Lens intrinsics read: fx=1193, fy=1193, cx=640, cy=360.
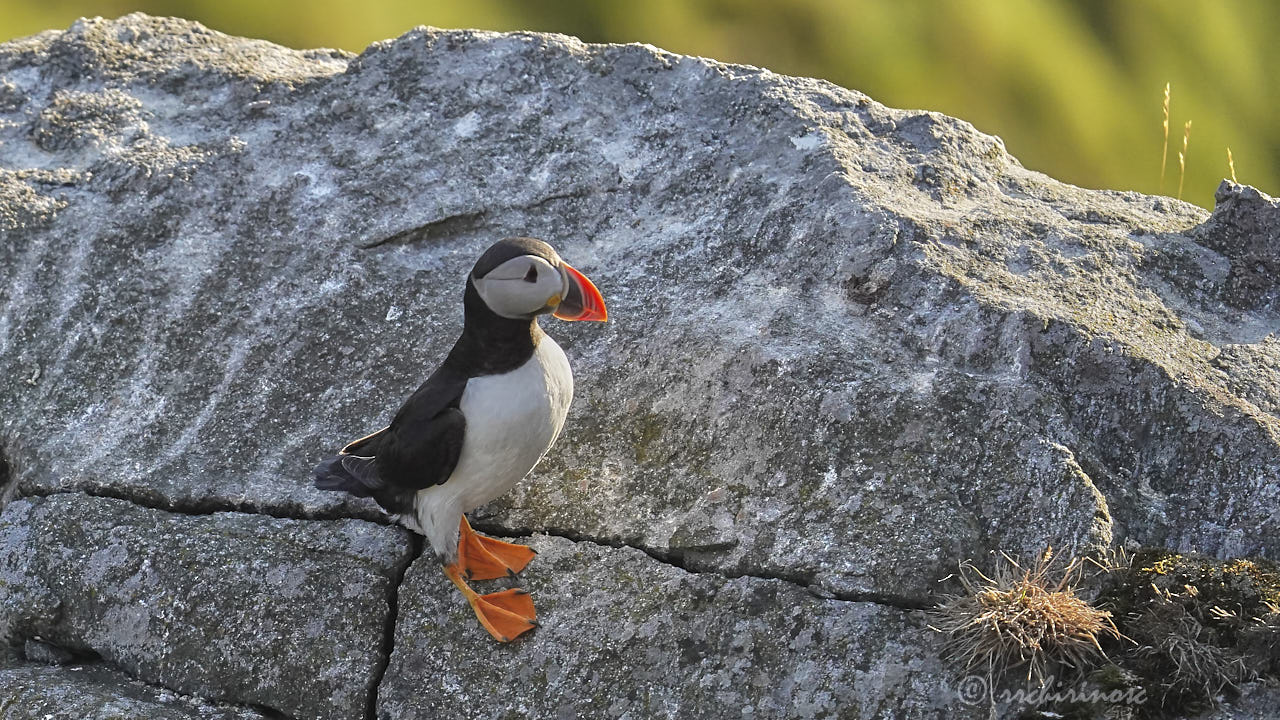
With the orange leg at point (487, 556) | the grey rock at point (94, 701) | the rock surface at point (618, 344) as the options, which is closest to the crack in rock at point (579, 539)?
the rock surface at point (618, 344)

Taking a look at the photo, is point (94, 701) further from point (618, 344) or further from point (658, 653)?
point (618, 344)

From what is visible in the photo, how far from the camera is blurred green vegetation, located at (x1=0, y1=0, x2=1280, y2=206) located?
49.0ft

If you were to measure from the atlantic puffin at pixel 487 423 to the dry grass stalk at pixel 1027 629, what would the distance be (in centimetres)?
146

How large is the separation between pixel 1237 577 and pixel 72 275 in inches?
194

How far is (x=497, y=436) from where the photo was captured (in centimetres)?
406

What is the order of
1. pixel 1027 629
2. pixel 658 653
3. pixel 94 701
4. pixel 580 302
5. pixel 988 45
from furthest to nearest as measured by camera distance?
1. pixel 988 45
2. pixel 94 701
3. pixel 580 302
4. pixel 658 653
5. pixel 1027 629

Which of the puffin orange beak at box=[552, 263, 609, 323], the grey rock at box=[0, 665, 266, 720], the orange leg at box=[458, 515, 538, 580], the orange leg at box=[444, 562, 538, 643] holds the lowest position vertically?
the grey rock at box=[0, 665, 266, 720]

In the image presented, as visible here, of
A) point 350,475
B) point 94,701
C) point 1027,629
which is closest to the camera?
point 1027,629

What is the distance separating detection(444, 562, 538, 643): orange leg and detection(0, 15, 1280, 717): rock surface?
0.23 ft

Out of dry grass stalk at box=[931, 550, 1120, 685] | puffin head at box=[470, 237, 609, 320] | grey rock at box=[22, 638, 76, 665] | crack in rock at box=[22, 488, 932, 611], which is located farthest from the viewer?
grey rock at box=[22, 638, 76, 665]

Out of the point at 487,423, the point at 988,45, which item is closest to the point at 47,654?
the point at 487,423

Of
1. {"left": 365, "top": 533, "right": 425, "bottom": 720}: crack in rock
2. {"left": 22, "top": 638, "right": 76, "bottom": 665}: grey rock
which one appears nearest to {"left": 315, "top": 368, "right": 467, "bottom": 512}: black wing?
{"left": 365, "top": 533, "right": 425, "bottom": 720}: crack in rock

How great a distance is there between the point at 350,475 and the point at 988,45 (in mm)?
14147

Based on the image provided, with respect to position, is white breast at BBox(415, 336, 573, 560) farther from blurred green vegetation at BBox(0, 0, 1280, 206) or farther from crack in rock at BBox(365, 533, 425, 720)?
blurred green vegetation at BBox(0, 0, 1280, 206)
